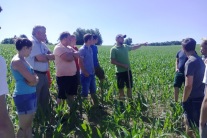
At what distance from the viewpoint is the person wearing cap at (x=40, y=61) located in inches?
197

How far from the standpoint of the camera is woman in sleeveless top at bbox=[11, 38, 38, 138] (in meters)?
3.91

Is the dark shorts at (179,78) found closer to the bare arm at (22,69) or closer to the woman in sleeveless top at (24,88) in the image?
the woman in sleeveless top at (24,88)

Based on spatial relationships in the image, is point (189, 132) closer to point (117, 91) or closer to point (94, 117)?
point (94, 117)

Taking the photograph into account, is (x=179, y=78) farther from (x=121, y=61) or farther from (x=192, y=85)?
(x=192, y=85)

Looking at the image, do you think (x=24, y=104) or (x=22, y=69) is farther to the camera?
(x=24, y=104)

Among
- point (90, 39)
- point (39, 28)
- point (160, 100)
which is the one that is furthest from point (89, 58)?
point (160, 100)

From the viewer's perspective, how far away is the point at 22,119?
4062 millimetres

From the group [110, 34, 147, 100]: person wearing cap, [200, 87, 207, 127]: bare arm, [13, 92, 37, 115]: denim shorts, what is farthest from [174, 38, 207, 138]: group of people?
[110, 34, 147, 100]: person wearing cap

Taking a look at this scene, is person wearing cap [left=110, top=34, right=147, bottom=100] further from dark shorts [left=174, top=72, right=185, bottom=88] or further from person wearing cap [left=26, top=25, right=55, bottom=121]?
person wearing cap [left=26, top=25, right=55, bottom=121]

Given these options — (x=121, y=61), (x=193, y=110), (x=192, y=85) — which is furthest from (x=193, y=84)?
(x=121, y=61)

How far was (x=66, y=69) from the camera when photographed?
5.66m

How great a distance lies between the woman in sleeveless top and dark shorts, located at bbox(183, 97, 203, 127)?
217 cm

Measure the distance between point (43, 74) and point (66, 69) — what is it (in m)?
0.55

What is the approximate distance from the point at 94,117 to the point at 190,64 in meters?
2.52
